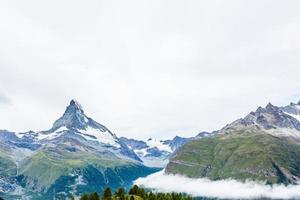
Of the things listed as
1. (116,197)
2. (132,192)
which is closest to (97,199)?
(116,197)

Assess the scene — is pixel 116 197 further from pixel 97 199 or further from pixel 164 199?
pixel 164 199

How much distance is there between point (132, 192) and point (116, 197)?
2123cm

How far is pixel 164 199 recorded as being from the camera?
193 meters

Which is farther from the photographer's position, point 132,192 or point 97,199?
point 132,192

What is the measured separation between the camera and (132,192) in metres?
196

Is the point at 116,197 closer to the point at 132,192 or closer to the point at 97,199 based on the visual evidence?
the point at 97,199

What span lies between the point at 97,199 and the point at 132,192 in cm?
2699

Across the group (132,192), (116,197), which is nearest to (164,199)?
(132,192)

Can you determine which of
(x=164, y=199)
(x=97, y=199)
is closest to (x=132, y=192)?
(x=164, y=199)

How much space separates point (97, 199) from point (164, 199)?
33914 mm

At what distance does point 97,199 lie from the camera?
172375mm

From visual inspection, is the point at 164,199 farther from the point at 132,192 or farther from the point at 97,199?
the point at 97,199

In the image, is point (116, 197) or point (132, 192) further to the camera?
point (132, 192)

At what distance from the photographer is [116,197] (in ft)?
577
